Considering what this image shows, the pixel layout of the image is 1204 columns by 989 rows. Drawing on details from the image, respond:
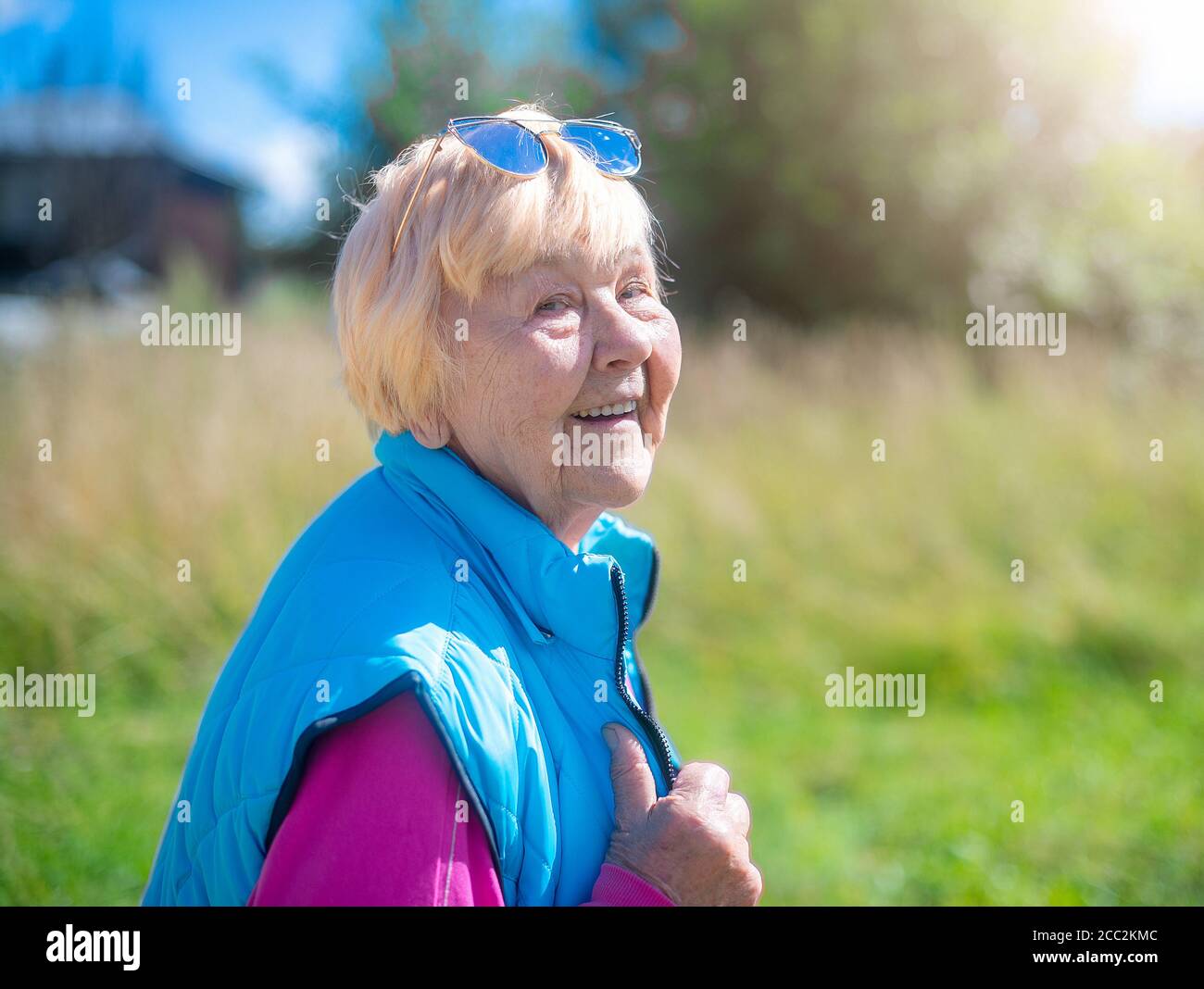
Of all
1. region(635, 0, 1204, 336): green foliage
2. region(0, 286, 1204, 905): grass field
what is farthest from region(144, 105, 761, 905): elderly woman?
region(635, 0, 1204, 336): green foliage

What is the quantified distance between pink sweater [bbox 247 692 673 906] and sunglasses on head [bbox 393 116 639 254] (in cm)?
82

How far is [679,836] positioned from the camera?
1.51m

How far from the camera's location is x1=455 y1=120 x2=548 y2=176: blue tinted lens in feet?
5.44

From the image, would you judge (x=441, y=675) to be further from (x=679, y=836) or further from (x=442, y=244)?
(x=442, y=244)

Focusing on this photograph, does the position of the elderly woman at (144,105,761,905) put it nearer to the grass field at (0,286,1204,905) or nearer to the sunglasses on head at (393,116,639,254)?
the sunglasses on head at (393,116,639,254)

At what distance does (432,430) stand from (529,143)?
513mm

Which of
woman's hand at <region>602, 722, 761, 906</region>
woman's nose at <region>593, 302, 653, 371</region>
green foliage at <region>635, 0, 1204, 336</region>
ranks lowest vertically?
woman's hand at <region>602, 722, 761, 906</region>

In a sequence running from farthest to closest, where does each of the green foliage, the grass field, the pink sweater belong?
the green foliage → the grass field → the pink sweater

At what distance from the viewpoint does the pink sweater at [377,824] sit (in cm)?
127

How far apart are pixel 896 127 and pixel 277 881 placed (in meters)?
14.9

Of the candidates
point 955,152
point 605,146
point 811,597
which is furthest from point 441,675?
point 955,152

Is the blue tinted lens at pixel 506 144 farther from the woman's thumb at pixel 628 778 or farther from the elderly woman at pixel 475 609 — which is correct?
the woman's thumb at pixel 628 778

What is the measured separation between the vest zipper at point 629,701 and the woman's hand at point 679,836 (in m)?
0.04
